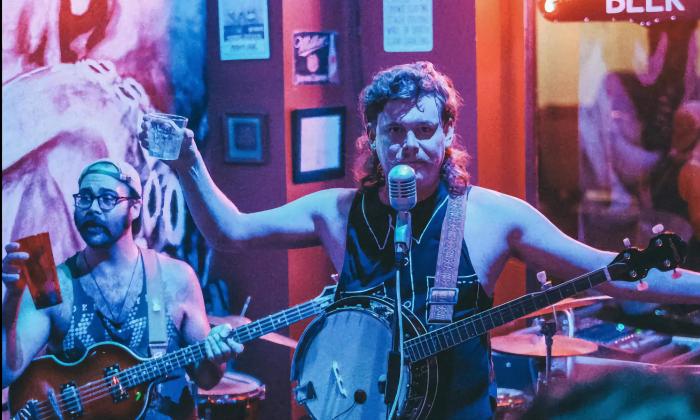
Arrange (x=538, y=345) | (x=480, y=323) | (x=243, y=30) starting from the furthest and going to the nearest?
(x=243, y=30) → (x=538, y=345) → (x=480, y=323)

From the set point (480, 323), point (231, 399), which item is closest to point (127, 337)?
point (231, 399)

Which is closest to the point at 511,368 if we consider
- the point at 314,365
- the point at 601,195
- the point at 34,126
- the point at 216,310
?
the point at 601,195

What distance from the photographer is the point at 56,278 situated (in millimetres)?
3633

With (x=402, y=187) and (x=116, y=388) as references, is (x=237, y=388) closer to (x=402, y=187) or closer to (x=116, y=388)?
(x=116, y=388)

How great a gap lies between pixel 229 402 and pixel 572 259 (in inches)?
75.3

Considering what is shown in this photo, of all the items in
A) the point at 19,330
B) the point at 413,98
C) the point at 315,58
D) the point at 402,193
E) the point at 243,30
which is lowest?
the point at 19,330

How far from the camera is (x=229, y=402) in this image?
13.7 ft

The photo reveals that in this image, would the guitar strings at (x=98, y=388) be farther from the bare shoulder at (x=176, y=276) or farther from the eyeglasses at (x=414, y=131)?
the eyeglasses at (x=414, y=131)

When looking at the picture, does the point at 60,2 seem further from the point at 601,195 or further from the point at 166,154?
the point at 601,195

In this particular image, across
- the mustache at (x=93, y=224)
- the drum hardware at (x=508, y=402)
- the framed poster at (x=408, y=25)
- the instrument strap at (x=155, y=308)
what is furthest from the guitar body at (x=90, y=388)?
the framed poster at (x=408, y=25)

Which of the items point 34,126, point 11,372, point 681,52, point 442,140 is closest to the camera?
point 442,140

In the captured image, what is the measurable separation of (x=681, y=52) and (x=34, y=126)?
278cm

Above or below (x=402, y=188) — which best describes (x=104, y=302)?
below

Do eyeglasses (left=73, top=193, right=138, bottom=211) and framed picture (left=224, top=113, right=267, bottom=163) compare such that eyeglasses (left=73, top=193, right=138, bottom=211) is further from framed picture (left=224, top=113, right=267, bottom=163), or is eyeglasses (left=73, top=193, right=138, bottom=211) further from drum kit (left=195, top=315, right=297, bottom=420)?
framed picture (left=224, top=113, right=267, bottom=163)
